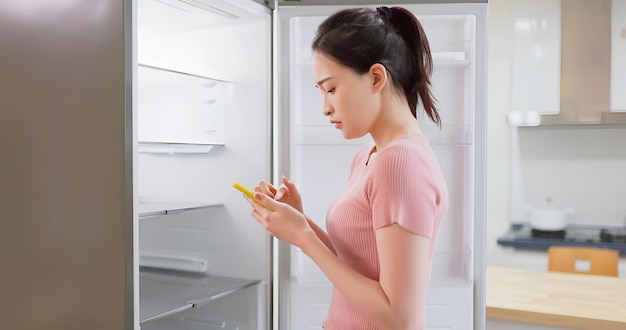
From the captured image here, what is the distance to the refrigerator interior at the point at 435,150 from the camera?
181 centimetres

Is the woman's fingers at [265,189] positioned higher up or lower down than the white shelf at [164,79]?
lower down

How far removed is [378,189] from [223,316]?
103 cm

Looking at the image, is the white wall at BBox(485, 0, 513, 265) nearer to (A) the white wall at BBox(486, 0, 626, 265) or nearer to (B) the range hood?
(A) the white wall at BBox(486, 0, 626, 265)

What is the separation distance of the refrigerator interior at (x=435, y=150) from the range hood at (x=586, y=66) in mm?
2004

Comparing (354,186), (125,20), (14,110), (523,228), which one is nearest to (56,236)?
(14,110)

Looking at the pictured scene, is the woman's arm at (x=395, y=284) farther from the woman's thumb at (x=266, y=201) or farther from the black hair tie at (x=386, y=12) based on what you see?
the black hair tie at (x=386, y=12)

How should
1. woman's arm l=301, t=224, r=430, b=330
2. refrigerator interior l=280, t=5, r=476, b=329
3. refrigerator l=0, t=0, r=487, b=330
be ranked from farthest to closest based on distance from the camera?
refrigerator interior l=280, t=5, r=476, b=329 < refrigerator l=0, t=0, r=487, b=330 < woman's arm l=301, t=224, r=430, b=330

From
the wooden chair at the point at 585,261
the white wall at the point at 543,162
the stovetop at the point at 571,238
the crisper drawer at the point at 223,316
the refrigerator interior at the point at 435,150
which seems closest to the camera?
the refrigerator interior at the point at 435,150

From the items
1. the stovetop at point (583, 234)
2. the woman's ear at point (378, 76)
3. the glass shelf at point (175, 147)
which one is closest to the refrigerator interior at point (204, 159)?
the glass shelf at point (175, 147)

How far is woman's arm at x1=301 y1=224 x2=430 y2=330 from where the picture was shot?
1132mm

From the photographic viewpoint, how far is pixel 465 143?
1805 mm

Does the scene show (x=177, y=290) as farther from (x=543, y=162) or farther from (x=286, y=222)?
(x=543, y=162)

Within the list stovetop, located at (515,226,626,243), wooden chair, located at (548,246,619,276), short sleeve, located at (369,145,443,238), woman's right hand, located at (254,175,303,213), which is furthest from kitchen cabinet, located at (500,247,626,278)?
short sleeve, located at (369,145,443,238)

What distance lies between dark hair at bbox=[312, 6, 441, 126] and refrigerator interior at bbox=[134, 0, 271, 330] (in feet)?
1.78
